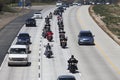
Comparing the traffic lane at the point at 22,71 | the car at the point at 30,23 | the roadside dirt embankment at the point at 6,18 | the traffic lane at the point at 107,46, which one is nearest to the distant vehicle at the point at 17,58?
the traffic lane at the point at 22,71

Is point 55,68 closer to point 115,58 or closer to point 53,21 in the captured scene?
point 115,58

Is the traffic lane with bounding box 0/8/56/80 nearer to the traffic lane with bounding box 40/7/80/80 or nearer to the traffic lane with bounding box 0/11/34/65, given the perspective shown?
the traffic lane with bounding box 40/7/80/80

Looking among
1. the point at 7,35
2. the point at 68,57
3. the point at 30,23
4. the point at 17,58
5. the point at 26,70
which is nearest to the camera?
the point at 26,70

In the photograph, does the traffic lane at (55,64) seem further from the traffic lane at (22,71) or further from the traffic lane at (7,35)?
the traffic lane at (7,35)

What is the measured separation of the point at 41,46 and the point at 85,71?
1701 cm

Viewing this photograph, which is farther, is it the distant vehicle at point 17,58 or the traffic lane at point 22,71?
the distant vehicle at point 17,58

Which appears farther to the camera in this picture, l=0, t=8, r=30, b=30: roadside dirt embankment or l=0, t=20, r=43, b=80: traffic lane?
l=0, t=8, r=30, b=30: roadside dirt embankment

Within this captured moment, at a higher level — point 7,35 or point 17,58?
point 17,58

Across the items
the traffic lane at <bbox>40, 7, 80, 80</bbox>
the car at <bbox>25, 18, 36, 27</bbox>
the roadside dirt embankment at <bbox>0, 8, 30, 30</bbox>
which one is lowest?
the roadside dirt embankment at <bbox>0, 8, 30, 30</bbox>

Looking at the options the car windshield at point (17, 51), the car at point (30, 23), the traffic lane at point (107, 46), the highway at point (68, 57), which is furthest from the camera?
the car at point (30, 23)

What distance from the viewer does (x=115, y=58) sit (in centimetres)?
5147

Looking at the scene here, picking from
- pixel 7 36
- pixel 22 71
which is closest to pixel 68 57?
pixel 22 71

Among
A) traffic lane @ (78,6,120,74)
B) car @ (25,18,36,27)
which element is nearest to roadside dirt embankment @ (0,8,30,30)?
car @ (25,18,36,27)

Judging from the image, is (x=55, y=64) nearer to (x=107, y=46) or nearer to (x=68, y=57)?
(x=68, y=57)
